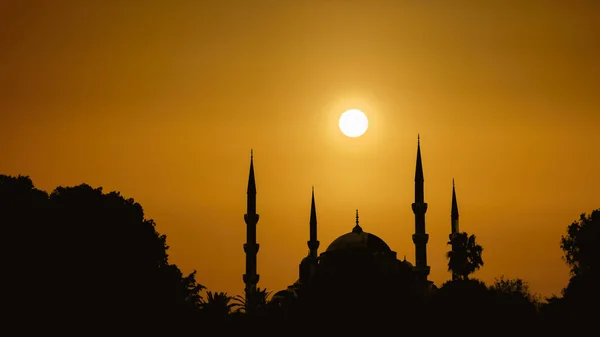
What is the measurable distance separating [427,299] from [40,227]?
84.4 feet

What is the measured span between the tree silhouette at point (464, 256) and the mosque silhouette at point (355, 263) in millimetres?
3784

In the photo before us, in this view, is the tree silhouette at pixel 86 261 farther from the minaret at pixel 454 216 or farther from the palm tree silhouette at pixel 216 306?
the minaret at pixel 454 216

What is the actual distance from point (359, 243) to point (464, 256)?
836 cm

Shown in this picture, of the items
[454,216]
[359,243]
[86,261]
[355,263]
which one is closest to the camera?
[86,261]

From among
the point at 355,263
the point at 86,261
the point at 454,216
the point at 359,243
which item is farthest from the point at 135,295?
the point at 454,216

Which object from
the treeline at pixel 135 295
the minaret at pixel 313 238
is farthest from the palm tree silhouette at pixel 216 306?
the minaret at pixel 313 238

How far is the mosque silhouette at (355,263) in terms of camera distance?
8975cm

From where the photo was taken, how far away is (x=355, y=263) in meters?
92.4

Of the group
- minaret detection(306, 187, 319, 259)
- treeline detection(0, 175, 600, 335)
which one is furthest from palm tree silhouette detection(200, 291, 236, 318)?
minaret detection(306, 187, 319, 259)

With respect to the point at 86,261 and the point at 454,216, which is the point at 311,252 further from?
the point at 86,261

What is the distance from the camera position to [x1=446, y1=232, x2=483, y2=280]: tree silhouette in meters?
102

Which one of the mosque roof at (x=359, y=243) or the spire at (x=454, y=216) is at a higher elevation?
the spire at (x=454, y=216)

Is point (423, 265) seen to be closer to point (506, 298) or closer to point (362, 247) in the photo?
point (362, 247)

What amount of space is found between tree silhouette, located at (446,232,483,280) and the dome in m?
5.17
